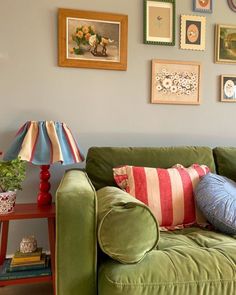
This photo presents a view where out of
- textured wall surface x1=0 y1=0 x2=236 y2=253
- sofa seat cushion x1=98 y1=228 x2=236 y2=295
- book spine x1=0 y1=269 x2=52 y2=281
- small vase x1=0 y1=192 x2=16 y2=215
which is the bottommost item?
book spine x1=0 y1=269 x2=52 y2=281

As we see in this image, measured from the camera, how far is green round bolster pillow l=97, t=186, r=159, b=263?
3.25 ft

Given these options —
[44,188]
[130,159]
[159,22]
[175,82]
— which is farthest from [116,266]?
[159,22]

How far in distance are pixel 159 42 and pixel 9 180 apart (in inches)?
52.0

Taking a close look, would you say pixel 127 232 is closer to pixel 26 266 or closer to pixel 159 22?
pixel 26 266

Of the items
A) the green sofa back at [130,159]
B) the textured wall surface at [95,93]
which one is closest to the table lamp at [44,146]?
the green sofa back at [130,159]

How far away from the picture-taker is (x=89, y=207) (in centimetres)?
102

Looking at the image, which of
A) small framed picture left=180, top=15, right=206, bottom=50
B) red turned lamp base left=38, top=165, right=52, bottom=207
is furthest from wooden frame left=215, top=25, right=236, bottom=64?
red turned lamp base left=38, top=165, right=52, bottom=207

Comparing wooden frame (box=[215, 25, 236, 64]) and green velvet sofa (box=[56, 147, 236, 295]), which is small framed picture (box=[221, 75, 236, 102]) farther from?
green velvet sofa (box=[56, 147, 236, 295])

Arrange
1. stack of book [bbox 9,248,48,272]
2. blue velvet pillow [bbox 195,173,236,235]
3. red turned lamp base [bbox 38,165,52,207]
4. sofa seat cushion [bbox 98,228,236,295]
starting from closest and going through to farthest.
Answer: sofa seat cushion [bbox 98,228,236,295] < blue velvet pillow [bbox 195,173,236,235] < stack of book [bbox 9,248,48,272] < red turned lamp base [bbox 38,165,52,207]

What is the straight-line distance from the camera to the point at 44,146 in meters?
1.60

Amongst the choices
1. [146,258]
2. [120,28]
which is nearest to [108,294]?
[146,258]

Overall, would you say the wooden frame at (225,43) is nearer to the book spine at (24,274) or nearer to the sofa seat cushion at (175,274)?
the sofa seat cushion at (175,274)

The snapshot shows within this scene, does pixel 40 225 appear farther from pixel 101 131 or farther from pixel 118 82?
pixel 118 82

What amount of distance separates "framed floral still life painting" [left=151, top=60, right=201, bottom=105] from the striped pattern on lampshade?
705 millimetres
